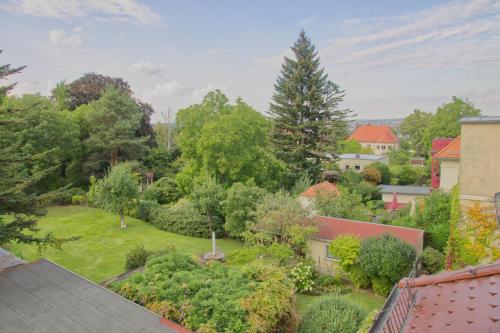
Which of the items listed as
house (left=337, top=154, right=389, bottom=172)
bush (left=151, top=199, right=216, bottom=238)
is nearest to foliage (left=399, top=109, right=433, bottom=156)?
house (left=337, top=154, right=389, bottom=172)

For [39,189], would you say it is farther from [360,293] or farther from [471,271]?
[471,271]

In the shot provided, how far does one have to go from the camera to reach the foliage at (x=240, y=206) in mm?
18812

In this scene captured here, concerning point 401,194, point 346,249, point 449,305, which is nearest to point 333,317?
point 346,249

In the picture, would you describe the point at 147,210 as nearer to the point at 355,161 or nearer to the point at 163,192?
the point at 163,192

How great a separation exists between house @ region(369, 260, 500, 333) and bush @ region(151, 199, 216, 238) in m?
18.2

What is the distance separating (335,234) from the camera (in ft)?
51.0

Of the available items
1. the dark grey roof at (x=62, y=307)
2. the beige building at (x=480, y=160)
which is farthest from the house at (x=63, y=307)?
the beige building at (x=480, y=160)

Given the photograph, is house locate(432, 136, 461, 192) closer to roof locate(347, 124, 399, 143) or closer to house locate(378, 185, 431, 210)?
house locate(378, 185, 431, 210)

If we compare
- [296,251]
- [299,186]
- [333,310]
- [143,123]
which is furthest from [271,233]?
[143,123]

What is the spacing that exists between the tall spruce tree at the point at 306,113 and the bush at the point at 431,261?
18336 millimetres

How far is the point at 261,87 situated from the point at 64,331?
3078cm

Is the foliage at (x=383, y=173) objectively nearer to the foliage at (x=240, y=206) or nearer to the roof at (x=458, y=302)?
the foliage at (x=240, y=206)

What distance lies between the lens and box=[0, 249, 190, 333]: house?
666cm

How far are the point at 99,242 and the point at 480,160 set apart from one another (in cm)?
1881
